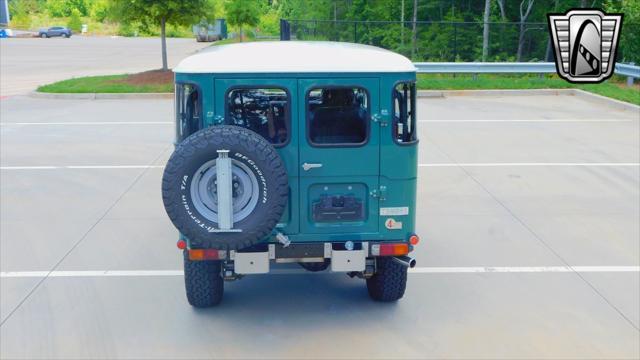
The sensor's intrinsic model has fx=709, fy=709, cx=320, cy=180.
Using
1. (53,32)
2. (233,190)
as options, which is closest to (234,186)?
(233,190)

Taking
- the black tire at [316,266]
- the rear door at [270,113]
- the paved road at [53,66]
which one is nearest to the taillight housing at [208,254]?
the rear door at [270,113]

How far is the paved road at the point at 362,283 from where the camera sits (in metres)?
5.72

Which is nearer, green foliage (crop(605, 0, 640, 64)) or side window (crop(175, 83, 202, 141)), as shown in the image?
side window (crop(175, 83, 202, 141))

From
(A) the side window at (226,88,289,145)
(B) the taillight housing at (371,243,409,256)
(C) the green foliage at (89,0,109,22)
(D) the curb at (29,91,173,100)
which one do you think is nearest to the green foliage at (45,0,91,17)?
(C) the green foliage at (89,0,109,22)

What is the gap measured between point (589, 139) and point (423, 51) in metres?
20.1

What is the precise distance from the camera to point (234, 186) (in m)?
5.43

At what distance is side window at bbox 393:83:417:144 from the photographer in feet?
19.0

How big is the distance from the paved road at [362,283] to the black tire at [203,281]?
0.13 meters

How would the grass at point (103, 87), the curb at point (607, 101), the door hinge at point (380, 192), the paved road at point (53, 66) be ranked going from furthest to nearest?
1. the paved road at point (53, 66)
2. the grass at point (103, 87)
3. the curb at point (607, 101)
4. the door hinge at point (380, 192)

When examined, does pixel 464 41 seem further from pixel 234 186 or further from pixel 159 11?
pixel 234 186

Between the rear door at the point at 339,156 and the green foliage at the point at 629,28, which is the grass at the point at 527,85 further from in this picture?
the rear door at the point at 339,156

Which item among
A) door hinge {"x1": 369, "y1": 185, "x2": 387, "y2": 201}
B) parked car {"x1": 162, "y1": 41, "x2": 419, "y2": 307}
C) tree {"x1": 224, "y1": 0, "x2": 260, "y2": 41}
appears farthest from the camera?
tree {"x1": 224, "y1": 0, "x2": 260, "y2": 41}

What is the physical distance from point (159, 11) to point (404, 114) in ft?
60.0

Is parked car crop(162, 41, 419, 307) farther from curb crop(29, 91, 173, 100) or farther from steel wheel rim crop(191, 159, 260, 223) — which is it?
curb crop(29, 91, 173, 100)
